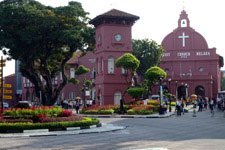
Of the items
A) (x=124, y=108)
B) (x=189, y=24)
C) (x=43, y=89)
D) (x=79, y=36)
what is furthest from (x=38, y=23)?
(x=189, y=24)

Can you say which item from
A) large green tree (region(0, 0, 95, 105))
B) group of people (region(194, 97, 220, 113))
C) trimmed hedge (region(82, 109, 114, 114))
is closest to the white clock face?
large green tree (region(0, 0, 95, 105))

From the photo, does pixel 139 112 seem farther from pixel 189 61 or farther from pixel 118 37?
pixel 189 61

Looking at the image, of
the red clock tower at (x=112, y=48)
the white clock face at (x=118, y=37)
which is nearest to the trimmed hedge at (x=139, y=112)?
the red clock tower at (x=112, y=48)

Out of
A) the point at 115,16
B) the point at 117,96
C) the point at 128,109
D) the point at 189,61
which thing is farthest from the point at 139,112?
the point at 189,61

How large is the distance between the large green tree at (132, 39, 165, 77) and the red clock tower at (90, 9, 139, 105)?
1632 cm

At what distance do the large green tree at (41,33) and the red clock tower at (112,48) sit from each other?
105 inches

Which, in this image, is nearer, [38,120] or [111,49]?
[38,120]

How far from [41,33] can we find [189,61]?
1218 inches

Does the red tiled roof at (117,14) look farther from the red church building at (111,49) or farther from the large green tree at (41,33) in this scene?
the large green tree at (41,33)

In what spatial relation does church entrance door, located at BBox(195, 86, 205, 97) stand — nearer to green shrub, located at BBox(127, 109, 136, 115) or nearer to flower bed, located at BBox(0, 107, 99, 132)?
green shrub, located at BBox(127, 109, 136, 115)

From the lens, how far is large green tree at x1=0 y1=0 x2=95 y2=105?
120 feet

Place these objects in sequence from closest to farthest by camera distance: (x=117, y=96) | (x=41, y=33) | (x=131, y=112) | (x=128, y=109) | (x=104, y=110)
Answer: (x=131, y=112)
(x=104, y=110)
(x=128, y=109)
(x=41, y=33)
(x=117, y=96)

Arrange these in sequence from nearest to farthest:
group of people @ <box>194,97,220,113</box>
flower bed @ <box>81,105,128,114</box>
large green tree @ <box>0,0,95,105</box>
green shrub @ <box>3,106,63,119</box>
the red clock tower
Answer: green shrub @ <box>3,106,63,119</box>
group of people @ <box>194,97,220,113</box>
flower bed @ <box>81,105,128,114</box>
large green tree @ <box>0,0,95,105</box>
the red clock tower

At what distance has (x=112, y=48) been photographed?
128 feet
